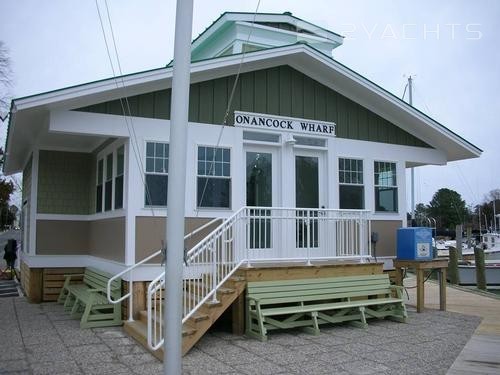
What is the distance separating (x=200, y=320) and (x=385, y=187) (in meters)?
5.72

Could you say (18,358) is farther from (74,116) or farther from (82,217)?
(82,217)

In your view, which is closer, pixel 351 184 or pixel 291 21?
pixel 351 184

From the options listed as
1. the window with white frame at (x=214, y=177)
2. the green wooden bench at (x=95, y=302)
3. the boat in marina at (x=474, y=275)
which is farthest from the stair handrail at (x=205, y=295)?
the boat in marina at (x=474, y=275)

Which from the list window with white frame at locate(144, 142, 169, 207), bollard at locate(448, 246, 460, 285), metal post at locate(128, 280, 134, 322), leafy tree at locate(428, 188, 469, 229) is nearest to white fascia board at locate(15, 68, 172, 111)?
window with white frame at locate(144, 142, 169, 207)

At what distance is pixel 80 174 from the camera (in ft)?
38.5

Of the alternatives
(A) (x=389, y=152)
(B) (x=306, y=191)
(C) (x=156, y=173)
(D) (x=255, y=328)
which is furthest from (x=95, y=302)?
(A) (x=389, y=152)

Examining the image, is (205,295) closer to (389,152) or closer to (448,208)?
(389,152)

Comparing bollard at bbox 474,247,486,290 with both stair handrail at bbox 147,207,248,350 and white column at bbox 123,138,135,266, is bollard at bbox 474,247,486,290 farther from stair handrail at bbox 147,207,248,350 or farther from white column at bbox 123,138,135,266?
white column at bbox 123,138,135,266

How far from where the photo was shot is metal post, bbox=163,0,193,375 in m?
4.15

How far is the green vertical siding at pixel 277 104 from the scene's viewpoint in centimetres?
902

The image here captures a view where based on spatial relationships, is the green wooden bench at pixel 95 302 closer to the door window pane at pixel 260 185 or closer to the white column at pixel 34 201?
the white column at pixel 34 201

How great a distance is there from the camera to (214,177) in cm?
929

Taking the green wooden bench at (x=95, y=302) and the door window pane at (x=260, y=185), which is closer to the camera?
the green wooden bench at (x=95, y=302)

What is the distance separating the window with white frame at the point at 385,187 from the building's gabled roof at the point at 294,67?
1010 mm
